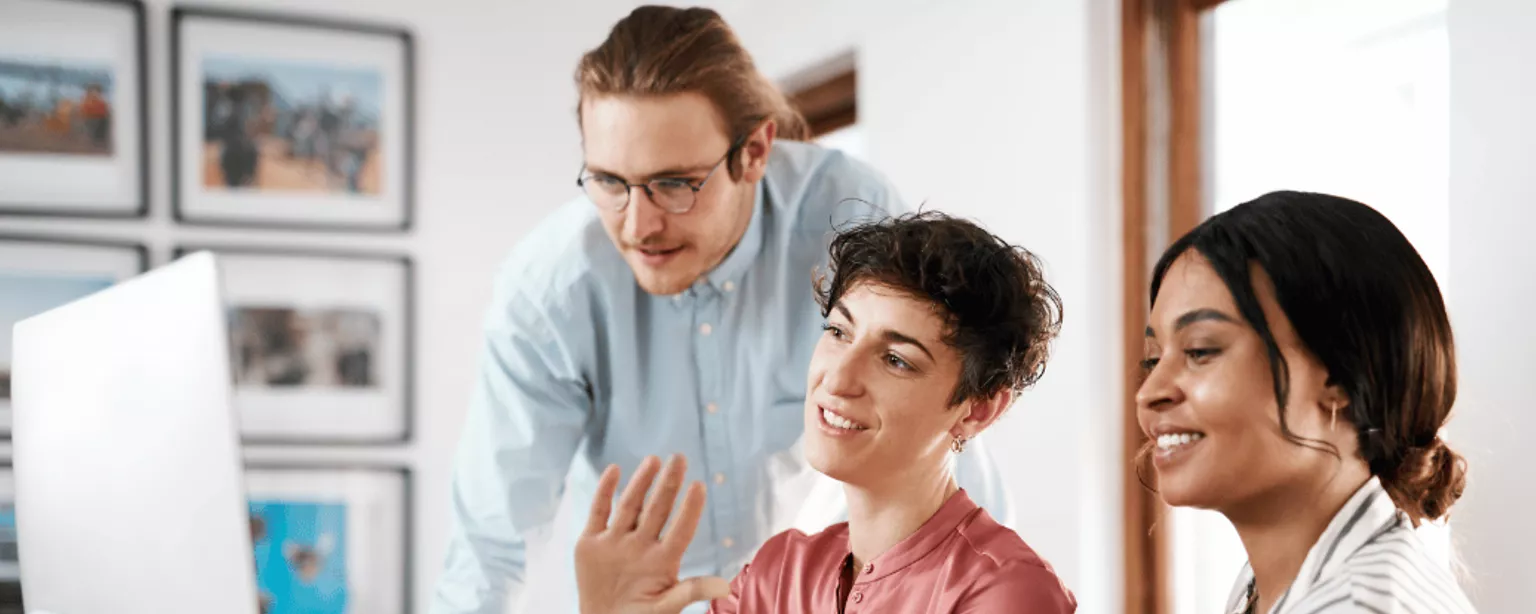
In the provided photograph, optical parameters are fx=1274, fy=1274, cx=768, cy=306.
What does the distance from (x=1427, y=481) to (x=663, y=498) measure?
2.01ft

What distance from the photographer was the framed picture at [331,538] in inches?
113

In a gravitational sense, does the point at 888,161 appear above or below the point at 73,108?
below

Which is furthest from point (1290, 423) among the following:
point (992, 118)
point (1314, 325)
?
point (992, 118)

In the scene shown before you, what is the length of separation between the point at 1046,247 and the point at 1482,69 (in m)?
0.83

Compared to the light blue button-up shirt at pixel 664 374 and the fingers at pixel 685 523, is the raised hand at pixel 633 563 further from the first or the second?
the light blue button-up shirt at pixel 664 374

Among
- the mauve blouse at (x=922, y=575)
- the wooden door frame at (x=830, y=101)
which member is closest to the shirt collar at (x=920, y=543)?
the mauve blouse at (x=922, y=575)

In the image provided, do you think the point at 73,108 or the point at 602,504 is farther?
the point at 73,108

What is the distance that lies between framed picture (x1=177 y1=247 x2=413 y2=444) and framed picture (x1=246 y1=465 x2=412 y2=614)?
9cm

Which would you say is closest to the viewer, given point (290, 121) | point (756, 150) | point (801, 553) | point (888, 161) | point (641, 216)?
point (801, 553)

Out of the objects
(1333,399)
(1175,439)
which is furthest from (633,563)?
(1333,399)

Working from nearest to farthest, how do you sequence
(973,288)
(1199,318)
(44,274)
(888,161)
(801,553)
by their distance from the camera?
1. (1199,318)
2. (973,288)
3. (801,553)
4. (888,161)
5. (44,274)

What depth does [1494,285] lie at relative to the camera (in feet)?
3.81

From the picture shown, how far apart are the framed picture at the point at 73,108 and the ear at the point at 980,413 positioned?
7.67ft

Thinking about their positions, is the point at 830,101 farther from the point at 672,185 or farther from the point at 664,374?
the point at 672,185
